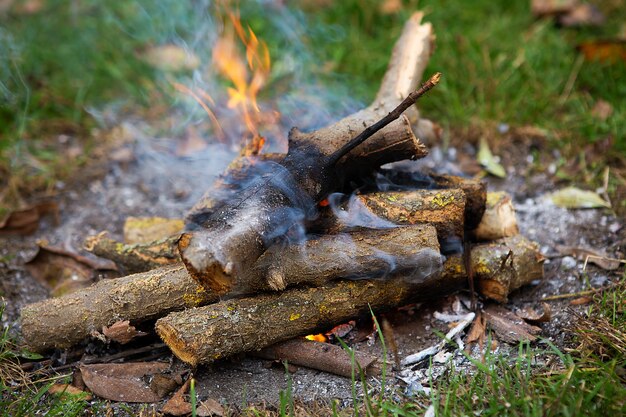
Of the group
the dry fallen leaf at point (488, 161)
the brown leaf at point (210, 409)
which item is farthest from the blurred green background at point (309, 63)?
the brown leaf at point (210, 409)

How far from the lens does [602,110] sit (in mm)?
3879

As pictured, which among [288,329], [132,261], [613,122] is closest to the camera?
[288,329]

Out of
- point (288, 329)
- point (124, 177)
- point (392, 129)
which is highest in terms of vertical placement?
point (392, 129)

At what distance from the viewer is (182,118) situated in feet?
14.1

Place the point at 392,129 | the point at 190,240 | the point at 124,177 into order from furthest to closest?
1. the point at 124,177
2. the point at 392,129
3. the point at 190,240

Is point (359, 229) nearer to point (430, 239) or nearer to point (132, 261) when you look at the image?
point (430, 239)

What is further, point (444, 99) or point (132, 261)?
point (444, 99)

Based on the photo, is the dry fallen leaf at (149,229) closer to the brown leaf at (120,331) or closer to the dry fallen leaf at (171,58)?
the brown leaf at (120,331)

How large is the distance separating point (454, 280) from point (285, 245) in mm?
781

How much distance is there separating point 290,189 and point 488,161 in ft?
6.00

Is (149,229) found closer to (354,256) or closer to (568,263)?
(354,256)

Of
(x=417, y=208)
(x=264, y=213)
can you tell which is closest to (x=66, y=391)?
(x=264, y=213)

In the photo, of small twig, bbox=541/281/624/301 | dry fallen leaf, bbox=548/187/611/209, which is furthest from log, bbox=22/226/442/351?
dry fallen leaf, bbox=548/187/611/209

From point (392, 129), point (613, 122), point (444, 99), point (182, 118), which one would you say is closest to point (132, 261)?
point (392, 129)
